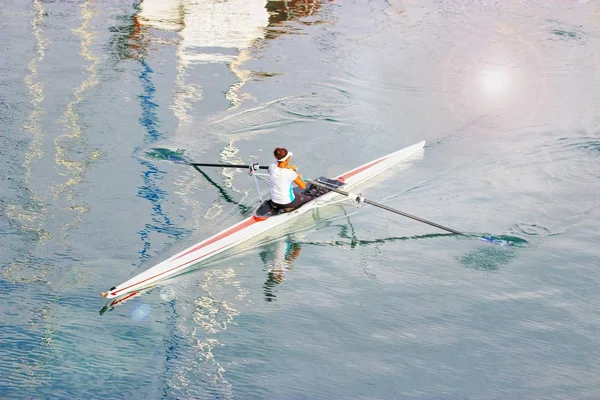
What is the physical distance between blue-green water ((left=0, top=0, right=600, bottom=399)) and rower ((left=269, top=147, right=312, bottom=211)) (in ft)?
2.14

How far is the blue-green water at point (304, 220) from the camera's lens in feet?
32.9

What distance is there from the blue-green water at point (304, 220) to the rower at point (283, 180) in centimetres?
65

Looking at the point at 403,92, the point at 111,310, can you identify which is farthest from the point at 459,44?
the point at 111,310

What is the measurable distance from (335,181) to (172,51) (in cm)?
1041

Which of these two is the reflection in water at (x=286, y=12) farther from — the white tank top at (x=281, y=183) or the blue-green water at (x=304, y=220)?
the white tank top at (x=281, y=183)

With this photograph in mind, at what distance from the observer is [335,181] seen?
47.6ft

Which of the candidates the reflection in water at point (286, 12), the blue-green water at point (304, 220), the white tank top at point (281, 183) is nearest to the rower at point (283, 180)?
the white tank top at point (281, 183)

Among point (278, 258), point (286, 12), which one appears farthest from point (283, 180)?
point (286, 12)

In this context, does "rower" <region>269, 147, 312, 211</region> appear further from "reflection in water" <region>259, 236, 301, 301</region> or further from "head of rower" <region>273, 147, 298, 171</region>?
"reflection in water" <region>259, 236, 301, 301</region>

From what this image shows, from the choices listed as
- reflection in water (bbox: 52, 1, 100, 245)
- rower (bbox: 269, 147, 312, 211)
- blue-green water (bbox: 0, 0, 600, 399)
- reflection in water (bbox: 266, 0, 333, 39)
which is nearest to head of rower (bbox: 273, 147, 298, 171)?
rower (bbox: 269, 147, 312, 211)

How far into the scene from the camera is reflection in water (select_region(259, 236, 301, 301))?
1205cm

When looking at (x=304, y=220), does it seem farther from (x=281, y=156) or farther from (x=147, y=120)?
(x=147, y=120)

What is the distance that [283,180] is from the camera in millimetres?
12898

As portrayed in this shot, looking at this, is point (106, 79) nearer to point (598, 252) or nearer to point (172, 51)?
point (172, 51)
